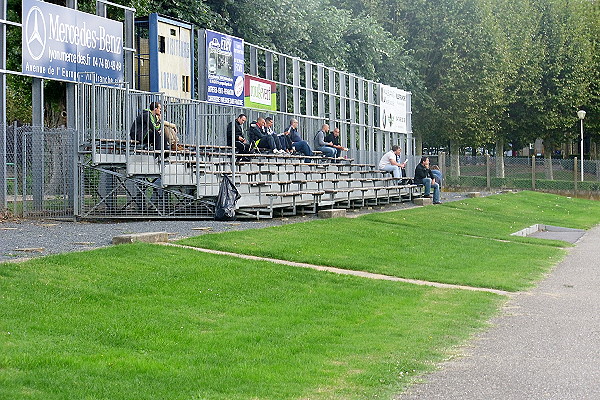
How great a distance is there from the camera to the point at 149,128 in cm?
2256

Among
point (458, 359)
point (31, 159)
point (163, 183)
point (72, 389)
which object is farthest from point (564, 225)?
point (72, 389)

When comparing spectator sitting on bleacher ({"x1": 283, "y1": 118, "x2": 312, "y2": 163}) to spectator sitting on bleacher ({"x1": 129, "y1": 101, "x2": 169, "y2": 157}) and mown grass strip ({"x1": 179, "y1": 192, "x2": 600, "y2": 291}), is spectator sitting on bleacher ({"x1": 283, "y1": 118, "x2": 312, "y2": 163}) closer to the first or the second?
mown grass strip ({"x1": 179, "y1": 192, "x2": 600, "y2": 291})

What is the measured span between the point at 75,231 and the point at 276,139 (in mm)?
11676

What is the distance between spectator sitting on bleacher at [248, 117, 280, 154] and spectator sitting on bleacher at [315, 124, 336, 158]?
5.41 meters

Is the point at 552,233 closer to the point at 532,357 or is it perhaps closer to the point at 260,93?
the point at 260,93

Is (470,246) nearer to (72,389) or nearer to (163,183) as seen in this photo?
(163,183)

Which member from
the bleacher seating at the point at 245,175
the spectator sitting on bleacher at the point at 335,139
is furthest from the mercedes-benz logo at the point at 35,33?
the spectator sitting on bleacher at the point at 335,139

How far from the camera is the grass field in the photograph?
312 inches

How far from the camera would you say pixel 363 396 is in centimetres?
794

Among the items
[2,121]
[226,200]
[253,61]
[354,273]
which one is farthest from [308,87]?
[354,273]

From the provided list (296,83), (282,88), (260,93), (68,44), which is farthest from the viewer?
(296,83)

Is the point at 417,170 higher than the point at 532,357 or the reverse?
higher

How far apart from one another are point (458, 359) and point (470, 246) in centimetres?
1217

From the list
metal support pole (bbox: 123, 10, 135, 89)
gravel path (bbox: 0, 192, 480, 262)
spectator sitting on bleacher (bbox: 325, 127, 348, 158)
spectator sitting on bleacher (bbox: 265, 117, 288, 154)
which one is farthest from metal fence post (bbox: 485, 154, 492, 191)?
metal support pole (bbox: 123, 10, 135, 89)
